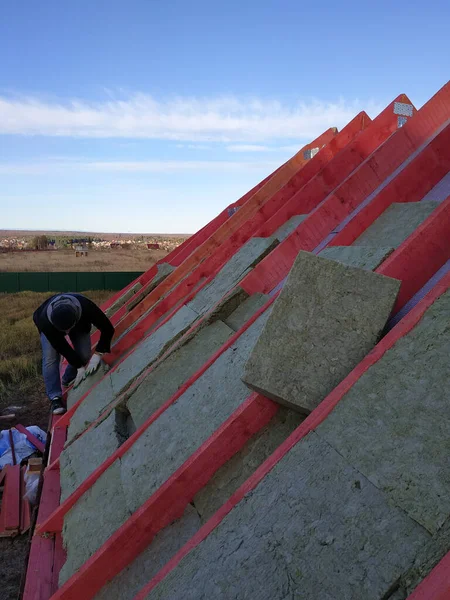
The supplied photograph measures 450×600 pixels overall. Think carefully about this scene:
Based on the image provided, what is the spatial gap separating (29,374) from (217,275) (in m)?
6.15

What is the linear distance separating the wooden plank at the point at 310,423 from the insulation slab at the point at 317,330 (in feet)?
0.50

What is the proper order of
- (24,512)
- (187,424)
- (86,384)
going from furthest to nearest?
(86,384)
(24,512)
(187,424)

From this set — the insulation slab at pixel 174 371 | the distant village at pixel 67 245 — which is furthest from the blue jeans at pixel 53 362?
the distant village at pixel 67 245

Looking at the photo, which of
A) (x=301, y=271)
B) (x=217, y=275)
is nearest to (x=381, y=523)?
(x=301, y=271)

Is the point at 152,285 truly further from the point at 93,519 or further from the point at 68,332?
the point at 93,519

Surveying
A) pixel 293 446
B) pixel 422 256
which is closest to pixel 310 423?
pixel 293 446

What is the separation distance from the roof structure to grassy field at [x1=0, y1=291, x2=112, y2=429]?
394 cm

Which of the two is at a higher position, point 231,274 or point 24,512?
point 231,274

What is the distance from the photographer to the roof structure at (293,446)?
1.71 metres

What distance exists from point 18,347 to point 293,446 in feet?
36.9

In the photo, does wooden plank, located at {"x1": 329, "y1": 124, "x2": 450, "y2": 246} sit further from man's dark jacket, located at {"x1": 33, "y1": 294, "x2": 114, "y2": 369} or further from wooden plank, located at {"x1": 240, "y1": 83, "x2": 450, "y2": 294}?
man's dark jacket, located at {"x1": 33, "y1": 294, "x2": 114, "y2": 369}

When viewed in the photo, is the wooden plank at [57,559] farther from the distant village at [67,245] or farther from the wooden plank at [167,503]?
the distant village at [67,245]

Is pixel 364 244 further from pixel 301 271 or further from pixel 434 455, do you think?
pixel 434 455

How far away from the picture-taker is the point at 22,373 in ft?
32.0
